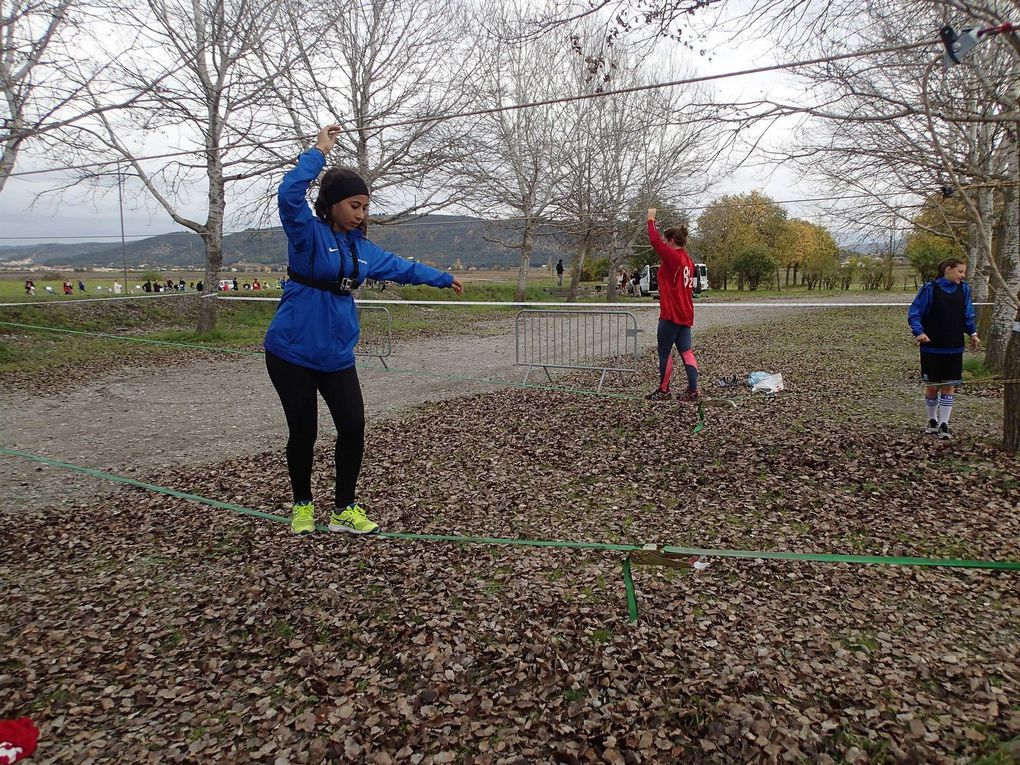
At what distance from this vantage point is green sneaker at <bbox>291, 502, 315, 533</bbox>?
13.3 feet

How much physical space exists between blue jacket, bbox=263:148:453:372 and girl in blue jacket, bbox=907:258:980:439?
605 centimetres

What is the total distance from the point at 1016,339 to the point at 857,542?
2961 millimetres

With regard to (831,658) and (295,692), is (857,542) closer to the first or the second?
(831,658)

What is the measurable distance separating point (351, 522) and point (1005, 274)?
11.3 metres

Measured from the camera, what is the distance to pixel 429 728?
288 centimetres

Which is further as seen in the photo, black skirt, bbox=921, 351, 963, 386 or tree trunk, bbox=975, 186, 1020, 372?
tree trunk, bbox=975, 186, 1020, 372

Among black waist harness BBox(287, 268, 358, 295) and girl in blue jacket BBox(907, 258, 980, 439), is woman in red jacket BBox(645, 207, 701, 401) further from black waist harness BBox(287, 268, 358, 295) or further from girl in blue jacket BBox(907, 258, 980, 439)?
black waist harness BBox(287, 268, 358, 295)

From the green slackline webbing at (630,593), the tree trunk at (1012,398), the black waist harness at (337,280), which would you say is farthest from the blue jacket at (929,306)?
the black waist harness at (337,280)

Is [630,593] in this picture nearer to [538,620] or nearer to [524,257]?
[538,620]

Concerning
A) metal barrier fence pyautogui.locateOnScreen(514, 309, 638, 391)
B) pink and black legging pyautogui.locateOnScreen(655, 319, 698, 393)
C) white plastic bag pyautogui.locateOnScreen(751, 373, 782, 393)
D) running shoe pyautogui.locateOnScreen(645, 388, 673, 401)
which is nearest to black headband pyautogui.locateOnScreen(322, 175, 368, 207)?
metal barrier fence pyautogui.locateOnScreen(514, 309, 638, 391)

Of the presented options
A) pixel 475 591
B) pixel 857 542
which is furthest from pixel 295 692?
pixel 857 542

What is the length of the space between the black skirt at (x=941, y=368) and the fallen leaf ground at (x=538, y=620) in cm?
84

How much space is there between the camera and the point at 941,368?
6.98 meters

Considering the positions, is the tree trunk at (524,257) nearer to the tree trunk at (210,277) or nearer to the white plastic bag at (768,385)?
the tree trunk at (210,277)
